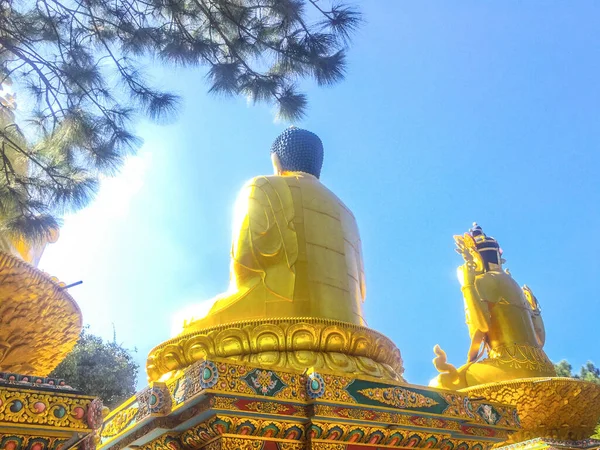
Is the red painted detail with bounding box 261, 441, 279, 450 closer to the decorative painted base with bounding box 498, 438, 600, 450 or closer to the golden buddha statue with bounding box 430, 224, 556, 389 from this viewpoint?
the golden buddha statue with bounding box 430, 224, 556, 389

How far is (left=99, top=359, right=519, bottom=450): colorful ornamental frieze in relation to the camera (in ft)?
10.1

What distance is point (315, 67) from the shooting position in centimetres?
350

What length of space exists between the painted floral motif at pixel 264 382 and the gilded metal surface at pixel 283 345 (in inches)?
22.9

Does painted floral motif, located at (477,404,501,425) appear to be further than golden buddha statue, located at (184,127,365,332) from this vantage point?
No

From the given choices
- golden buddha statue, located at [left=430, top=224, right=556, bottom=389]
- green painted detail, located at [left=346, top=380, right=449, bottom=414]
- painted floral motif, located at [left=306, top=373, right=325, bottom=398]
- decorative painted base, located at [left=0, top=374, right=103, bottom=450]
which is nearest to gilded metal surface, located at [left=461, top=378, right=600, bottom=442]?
golden buddha statue, located at [left=430, top=224, right=556, bottom=389]

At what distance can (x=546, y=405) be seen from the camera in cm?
553

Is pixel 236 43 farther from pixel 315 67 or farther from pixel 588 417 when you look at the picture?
pixel 588 417

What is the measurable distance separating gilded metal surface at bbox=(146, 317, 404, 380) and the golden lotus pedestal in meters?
1.99

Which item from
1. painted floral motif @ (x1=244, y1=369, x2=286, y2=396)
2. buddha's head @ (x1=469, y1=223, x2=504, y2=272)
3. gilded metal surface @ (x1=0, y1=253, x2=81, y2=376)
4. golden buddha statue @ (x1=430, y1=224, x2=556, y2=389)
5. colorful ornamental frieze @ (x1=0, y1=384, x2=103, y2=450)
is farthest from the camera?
buddha's head @ (x1=469, y1=223, x2=504, y2=272)

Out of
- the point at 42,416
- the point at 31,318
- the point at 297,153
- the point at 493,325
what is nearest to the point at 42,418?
Answer: the point at 42,416

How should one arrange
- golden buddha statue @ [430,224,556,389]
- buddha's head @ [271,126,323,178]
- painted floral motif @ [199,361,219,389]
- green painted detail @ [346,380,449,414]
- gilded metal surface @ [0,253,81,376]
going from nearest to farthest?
gilded metal surface @ [0,253,81,376]
painted floral motif @ [199,361,219,389]
green painted detail @ [346,380,449,414]
golden buddha statue @ [430,224,556,389]
buddha's head @ [271,126,323,178]

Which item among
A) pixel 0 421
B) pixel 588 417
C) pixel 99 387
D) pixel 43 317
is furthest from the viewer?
pixel 99 387

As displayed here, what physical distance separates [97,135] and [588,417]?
17.5ft

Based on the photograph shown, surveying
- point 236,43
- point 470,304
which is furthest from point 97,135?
point 470,304
